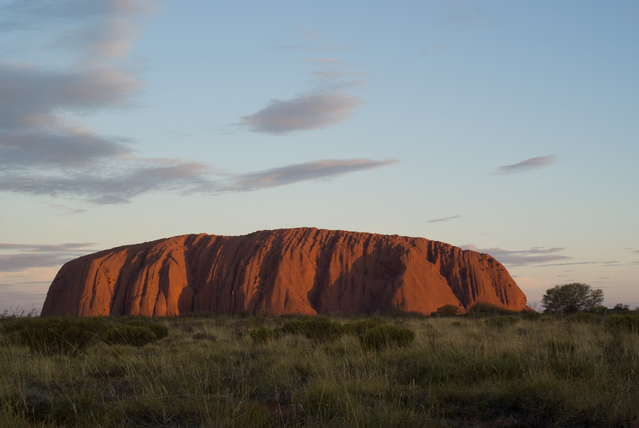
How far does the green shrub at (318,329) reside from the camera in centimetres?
1447

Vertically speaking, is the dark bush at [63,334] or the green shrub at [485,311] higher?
the dark bush at [63,334]

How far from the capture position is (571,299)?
41.8m

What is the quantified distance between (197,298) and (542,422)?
60.7 meters

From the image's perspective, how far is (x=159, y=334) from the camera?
15.9 m

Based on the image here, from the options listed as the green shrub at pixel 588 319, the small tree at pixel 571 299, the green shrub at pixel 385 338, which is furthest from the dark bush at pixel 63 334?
the small tree at pixel 571 299

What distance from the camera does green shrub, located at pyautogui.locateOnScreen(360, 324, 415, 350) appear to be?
11.3 metres

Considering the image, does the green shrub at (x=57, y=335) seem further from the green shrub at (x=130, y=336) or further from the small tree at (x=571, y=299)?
the small tree at (x=571, y=299)

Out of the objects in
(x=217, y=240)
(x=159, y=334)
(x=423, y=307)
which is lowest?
(x=423, y=307)

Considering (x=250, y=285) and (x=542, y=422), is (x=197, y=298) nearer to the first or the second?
(x=250, y=285)

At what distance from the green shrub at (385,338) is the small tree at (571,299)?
33.4 meters

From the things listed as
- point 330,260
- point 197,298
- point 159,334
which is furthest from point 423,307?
point 159,334

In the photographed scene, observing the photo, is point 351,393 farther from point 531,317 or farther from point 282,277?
point 282,277

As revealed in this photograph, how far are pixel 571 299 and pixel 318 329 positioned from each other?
3377 centimetres

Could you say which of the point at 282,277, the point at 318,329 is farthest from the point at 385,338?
the point at 282,277
